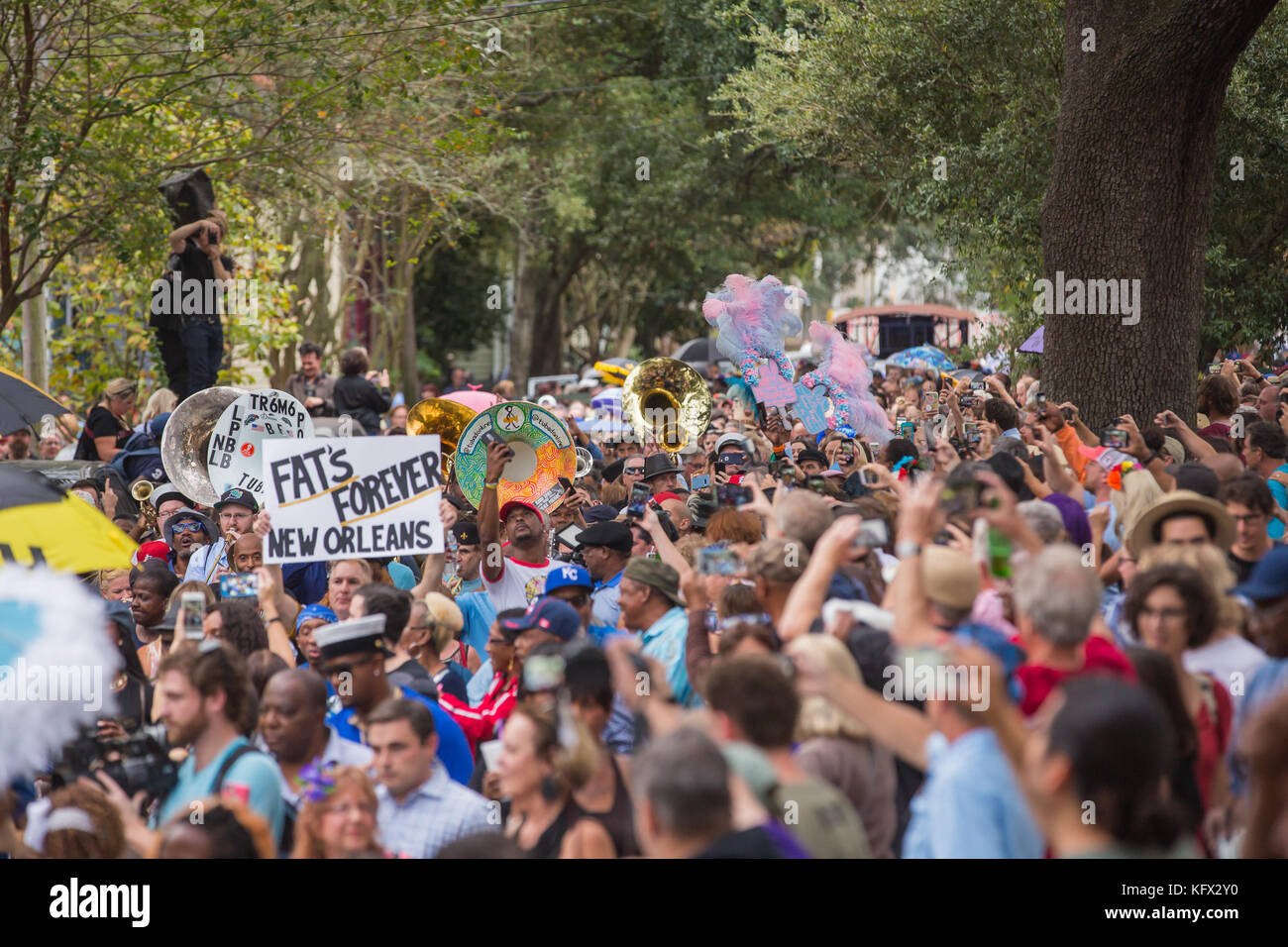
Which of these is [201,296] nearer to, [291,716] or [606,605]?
[606,605]

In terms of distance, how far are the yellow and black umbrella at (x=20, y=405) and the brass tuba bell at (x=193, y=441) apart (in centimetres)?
216

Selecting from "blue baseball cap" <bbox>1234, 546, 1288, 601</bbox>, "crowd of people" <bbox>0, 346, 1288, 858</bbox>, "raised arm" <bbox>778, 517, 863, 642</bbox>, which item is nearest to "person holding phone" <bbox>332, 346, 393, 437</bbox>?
"crowd of people" <bbox>0, 346, 1288, 858</bbox>

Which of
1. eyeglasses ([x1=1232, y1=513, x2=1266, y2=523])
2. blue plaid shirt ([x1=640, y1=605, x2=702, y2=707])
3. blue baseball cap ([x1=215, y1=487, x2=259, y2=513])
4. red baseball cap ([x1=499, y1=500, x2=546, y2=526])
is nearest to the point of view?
blue plaid shirt ([x1=640, y1=605, x2=702, y2=707])

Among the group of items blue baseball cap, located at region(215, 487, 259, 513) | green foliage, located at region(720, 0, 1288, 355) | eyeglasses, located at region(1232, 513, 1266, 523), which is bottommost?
blue baseball cap, located at region(215, 487, 259, 513)

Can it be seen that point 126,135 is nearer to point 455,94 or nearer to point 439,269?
point 455,94

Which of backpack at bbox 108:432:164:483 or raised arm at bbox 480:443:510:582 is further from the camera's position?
backpack at bbox 108:432:164:483

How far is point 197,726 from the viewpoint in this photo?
484 centimetres

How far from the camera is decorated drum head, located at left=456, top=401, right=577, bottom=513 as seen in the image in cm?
953

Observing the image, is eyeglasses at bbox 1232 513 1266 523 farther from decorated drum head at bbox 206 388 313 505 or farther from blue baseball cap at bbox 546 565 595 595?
decorated drum head at bbox 206 388 313 505

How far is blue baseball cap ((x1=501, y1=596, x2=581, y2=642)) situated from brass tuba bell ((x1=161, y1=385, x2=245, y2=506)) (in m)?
4.75

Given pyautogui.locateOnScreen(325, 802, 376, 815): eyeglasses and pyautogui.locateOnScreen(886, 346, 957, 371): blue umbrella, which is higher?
pyautogui.locateOnScreen(886, 346, 957, 371): blue umbrella

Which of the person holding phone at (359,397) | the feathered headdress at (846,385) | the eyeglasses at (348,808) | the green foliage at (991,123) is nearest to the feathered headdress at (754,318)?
the feathered headdress at (846,385)
